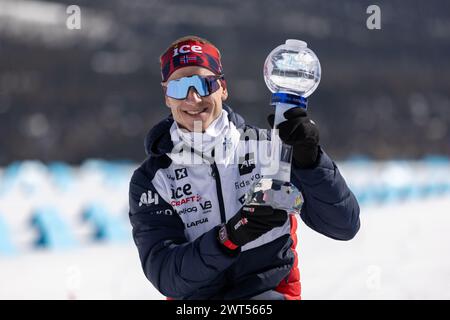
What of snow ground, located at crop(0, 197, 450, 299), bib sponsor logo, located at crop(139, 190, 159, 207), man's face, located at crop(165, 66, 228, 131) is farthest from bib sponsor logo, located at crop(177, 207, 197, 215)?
snow ground, located at crop(0, 197, 450, 299)

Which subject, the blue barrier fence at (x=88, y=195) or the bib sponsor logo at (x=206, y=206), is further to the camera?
the blue barrier fence at (x=88, y=195)

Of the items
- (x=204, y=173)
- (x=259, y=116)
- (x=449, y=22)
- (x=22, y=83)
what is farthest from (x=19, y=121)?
(x=204, y=173)

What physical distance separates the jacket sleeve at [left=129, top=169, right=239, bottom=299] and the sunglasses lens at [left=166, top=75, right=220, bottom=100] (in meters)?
0.40

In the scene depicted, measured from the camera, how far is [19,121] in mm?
24812

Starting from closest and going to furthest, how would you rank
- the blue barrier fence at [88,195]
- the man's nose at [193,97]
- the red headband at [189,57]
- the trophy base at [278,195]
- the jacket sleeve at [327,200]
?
the trophy base at [278,195], the jacket sleeve at [327,200], the man's nose at [193,97], the red headband at [189,57], the blue barrier fence at [88,195]

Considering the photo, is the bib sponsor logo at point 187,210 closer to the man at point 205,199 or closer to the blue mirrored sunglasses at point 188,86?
the man at point 205,199

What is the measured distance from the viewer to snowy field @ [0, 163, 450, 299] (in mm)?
6035

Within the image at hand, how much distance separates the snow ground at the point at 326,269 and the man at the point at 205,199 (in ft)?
8.63

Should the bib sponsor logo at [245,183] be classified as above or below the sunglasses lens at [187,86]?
below

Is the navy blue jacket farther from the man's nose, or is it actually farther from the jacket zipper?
the man's nose

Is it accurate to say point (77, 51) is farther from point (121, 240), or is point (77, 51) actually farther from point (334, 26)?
point (121, 240)

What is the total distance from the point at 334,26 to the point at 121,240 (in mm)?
20693

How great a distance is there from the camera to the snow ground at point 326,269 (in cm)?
593

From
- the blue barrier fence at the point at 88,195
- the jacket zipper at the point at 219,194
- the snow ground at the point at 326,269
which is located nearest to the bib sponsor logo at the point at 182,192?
the jacket zipper at the point at 219,194
